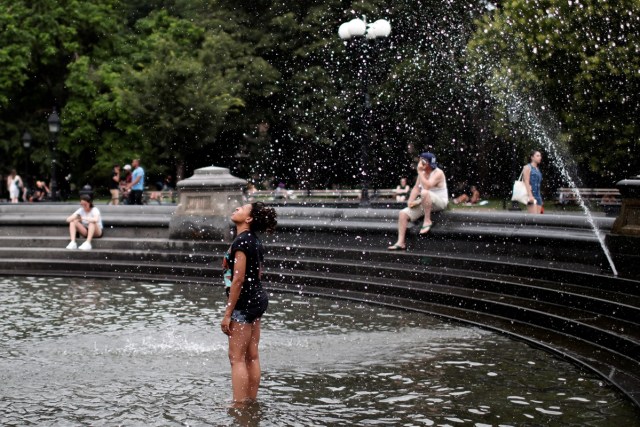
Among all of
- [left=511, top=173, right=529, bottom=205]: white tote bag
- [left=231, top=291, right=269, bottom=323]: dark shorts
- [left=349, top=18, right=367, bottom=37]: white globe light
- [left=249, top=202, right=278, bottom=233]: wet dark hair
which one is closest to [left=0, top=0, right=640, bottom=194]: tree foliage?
[left=349, top=18, right=367, bottom=37]: white globe light

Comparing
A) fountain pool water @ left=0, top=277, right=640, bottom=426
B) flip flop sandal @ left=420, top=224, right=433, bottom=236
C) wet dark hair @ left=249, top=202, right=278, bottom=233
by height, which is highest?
wet dark hair @ left=249, top=202, right=278, bottom=233

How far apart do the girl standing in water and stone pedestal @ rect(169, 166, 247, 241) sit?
29.4ft

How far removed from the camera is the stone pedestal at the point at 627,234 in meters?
10.5

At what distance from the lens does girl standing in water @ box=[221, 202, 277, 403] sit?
7.06m

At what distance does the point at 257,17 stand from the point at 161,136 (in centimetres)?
676

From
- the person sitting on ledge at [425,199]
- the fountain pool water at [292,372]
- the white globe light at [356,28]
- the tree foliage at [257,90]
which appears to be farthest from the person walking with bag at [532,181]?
→ the tree foliage at [257,90]

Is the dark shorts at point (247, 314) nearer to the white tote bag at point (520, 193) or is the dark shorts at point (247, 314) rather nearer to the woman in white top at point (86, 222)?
the white tote bag at point (520, 193)

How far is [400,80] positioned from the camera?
38.9 meters

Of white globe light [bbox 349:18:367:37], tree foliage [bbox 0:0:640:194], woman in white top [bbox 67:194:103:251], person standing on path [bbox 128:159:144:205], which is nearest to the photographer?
woman in white top [bbox 67:194:103:251]

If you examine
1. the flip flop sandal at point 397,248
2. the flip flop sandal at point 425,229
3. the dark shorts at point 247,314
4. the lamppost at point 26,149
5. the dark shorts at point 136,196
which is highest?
the lamppost at point 26,149

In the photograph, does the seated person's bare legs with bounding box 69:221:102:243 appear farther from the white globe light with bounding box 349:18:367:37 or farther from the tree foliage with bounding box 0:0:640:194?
the tree foliage with bounding box 0:0:640:194

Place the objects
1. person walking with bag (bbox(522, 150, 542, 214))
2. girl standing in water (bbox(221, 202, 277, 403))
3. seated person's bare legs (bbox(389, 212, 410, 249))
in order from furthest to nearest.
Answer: person walking with bag (bbox(522, 150, 542, 214)), seated person's bare legs (bbox(389, 212, 410, 249)), girl standing in water (bbox(221, 202, 277, 403))

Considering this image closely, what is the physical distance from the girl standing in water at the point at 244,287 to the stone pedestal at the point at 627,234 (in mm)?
5036

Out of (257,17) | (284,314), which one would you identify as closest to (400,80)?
(257,17)
